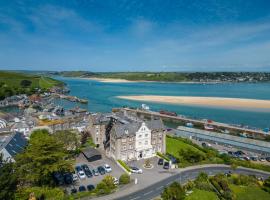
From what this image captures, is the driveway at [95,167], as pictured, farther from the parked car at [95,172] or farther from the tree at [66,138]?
the tree at [66,138]


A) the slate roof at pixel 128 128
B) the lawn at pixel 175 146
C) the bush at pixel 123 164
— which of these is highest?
the slate roof at pixel 128 128

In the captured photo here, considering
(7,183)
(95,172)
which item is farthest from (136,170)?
(7,183)

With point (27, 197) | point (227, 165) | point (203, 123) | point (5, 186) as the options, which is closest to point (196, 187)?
point (227, 165)

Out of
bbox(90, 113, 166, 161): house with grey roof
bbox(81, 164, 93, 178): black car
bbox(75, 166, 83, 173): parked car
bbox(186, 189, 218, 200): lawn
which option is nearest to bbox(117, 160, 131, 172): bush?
bbox(90, 113, 166, 161): house with grey roof

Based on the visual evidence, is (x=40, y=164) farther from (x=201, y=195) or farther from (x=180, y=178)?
(x=201, y=195)

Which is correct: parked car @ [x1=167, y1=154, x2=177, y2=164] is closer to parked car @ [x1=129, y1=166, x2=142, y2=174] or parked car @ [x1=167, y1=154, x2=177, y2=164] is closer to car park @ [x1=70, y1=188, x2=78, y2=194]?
parked car @ [x1=129, y1=166, x2=142, y2=174]

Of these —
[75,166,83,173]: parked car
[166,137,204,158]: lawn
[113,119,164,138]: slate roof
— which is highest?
[113,119,164,138]: slate roof

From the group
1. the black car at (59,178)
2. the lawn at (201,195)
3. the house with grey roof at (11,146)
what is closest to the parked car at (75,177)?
the black car at (59,178)

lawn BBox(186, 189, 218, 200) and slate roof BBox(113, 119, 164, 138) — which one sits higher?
slate roof BBox(113, 119, 164, 138)
